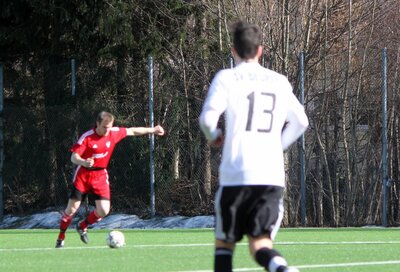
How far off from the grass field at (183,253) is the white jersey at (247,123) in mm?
3171

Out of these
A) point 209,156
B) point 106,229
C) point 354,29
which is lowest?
point 106,229

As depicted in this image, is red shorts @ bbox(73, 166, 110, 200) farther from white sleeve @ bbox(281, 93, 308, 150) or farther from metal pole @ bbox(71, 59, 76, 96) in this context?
white sleeve @ bbox(281, 93, 308, 150)

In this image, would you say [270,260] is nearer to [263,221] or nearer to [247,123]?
[263,221]

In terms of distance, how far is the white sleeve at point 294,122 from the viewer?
24.4 feet

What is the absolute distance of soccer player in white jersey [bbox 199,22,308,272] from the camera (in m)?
7.09

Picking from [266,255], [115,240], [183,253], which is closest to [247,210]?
[266,255]

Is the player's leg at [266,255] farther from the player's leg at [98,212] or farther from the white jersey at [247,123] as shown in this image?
the player's leg at [98,212]

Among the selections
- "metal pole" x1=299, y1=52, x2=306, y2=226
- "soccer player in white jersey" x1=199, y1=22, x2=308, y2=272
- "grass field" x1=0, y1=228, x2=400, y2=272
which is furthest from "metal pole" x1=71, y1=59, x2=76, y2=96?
"soccer player in white jersey" x1=199, y1=22, x2=308, y2=272

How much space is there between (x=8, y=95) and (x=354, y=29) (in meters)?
7.40

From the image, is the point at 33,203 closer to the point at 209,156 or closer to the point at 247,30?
the point at 209,156

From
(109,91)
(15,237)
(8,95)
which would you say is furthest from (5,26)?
(15,237)

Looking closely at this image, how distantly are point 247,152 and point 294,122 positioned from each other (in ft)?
1.74

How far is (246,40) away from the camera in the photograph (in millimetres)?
7141

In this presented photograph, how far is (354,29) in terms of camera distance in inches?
901
